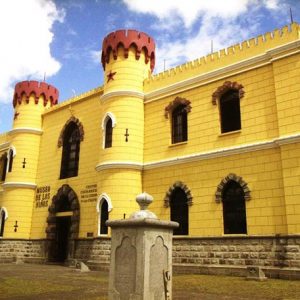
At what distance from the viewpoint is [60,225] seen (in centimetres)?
2088

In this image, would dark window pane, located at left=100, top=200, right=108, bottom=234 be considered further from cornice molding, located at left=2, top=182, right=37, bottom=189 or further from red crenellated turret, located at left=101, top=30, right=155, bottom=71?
red crenellated turret, located at left=101, top=30, right=155, bottom=71

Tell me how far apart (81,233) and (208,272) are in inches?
299

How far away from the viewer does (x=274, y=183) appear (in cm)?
1292

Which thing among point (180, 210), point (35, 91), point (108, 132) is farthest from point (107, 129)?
point (35, 91)

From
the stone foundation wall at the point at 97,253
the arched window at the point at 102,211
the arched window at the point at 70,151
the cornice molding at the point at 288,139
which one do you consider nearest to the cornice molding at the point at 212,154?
the cornice molding at the point at 288,139

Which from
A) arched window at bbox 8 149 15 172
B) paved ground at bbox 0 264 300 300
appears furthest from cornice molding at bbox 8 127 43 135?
paved ground at bbox 0 264 300 300

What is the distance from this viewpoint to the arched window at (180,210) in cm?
1514

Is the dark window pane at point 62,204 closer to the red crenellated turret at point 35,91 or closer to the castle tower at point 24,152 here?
the castle tower at point 24,152

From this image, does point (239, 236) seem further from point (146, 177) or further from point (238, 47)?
point (238, 47)

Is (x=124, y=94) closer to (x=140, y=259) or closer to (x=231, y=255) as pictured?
(x=231, y=255)

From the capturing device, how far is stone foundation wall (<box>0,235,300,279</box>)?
38.9 feet

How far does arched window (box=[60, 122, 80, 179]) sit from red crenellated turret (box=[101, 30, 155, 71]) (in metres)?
4.73

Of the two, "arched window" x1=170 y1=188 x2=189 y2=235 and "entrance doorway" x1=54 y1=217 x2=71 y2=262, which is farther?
"entrance doorway" x1=54 y1=217 x2=71 y2=262

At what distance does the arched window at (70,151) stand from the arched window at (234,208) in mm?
9407
